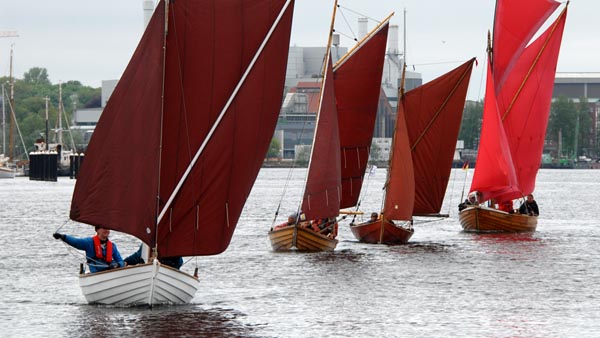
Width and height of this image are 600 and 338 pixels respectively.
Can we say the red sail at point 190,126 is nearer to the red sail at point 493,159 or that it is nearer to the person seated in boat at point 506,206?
the red sail at point 493,159

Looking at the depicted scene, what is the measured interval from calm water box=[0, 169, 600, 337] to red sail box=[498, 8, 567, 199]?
3846 mm

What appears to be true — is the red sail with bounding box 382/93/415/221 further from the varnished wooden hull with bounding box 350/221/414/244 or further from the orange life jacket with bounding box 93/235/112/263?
the orange life jacket with bounding box 93/235/112/263

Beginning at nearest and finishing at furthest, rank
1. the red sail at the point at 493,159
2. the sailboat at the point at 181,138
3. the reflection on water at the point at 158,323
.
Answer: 1. the reflection on water at the point at 158,323
2. the sailboat at the point at 181,138
3. the red sail at the point at 493,159

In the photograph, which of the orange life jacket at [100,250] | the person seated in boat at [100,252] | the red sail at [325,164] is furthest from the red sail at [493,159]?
the orange life jacket at [100,250]

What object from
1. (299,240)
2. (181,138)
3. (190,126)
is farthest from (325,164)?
(181,138)

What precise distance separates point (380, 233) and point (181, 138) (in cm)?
2745

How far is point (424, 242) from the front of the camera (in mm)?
67812

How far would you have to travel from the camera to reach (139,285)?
36250mm

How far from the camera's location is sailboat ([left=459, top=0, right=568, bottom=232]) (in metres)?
70.9

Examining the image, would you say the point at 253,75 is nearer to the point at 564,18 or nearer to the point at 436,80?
the point at 436,80

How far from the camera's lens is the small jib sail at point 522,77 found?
235ft

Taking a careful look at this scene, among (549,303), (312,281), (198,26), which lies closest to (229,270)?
(312,281)

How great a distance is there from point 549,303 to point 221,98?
38.1 ft

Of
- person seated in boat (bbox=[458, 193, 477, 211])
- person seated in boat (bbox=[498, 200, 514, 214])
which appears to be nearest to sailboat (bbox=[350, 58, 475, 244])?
person seated in boat (bbox=[458, 193, 477, 211])
